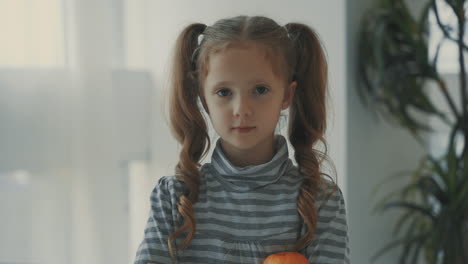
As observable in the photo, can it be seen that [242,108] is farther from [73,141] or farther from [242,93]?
[73,141]

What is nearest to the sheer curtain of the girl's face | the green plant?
the girl's face

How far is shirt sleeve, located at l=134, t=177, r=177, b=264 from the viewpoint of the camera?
101cm

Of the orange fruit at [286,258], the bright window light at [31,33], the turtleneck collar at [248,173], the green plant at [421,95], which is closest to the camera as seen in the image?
the orange fruit at [286,258]

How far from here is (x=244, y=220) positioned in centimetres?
102

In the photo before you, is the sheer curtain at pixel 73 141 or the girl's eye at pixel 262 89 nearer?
the girl's eye at pixel 262 89

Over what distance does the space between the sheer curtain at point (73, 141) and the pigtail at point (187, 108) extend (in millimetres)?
548

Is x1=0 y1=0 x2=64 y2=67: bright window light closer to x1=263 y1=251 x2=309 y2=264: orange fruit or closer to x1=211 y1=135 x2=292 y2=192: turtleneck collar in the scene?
x1=211 y1=135 x2=292 y2=192: turtleneck collar

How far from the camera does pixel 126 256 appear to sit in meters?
1.75

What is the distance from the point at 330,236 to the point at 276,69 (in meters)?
0.31

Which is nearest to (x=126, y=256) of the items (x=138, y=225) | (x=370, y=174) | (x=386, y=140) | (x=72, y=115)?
(x=138, y=225)

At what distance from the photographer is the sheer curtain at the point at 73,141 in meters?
1.47

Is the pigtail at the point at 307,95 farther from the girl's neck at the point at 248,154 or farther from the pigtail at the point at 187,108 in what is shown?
the pigtail at the point at 187,108

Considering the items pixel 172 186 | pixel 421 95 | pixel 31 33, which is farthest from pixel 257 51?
pixel 421 95

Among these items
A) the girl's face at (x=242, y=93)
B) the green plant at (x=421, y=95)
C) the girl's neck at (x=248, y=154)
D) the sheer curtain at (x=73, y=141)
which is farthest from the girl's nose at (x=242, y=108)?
the green plant at (x=421, y=95)
